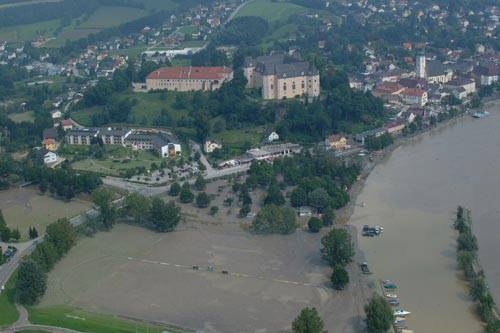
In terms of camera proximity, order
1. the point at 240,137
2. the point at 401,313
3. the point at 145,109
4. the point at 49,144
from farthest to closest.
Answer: the point at 145,109 < the point at 49,144 < the point at 240,137 < the point at 401,313

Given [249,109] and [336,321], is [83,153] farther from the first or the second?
[336,321]

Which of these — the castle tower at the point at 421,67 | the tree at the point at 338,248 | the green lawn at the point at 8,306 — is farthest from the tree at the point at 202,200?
the castle tower at the point at 421,67

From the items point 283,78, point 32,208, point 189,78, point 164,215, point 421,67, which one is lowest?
point 32,208

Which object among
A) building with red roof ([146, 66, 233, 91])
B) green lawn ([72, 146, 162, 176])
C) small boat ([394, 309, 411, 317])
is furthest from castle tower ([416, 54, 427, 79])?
small boat ([394, 309, 411, 317])

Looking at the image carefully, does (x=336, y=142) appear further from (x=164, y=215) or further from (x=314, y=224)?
(x=164, y=215)

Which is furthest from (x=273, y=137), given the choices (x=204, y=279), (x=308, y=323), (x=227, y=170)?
(x=308, y=323)

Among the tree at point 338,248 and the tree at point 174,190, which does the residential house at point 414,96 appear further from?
the tree at point 338,248

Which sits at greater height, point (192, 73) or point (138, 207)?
point (192, 73)
